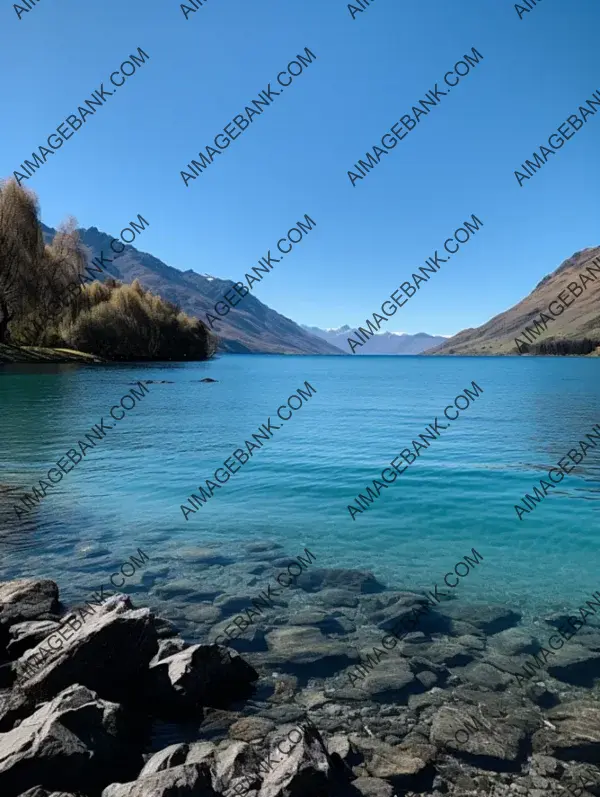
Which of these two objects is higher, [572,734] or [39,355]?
[572,734]

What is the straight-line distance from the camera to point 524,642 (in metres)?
10.8

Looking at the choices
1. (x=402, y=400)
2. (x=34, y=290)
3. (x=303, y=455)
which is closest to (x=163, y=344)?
(x=34, y=290)

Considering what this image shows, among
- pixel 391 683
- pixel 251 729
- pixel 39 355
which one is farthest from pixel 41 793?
pixel 39 355

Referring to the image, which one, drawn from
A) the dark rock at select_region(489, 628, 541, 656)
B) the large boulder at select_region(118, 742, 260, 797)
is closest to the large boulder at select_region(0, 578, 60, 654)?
the large boulder at select_region(118, 742, 260, 797)

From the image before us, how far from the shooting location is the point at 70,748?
21.4 feet

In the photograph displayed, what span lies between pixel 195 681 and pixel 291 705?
163 centimetres

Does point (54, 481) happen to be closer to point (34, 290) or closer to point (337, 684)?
point (337, 684)

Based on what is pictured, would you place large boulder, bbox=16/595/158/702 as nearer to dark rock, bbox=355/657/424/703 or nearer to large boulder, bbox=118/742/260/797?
large boulder, bbox=118/742/260/797

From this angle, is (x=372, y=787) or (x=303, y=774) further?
(x=372, y=787)

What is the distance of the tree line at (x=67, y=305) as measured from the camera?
284 feet

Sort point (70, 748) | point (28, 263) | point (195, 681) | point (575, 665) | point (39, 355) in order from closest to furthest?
point (70, 748), point (195, 681), point (575, 665), point (28, 263), point (39, 355)

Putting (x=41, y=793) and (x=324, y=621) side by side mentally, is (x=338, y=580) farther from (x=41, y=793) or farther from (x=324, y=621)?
(x=41, y=793)

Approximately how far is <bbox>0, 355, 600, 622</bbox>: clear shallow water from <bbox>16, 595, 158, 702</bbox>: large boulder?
3543 mm

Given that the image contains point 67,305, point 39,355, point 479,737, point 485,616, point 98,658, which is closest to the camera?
point 479,737
